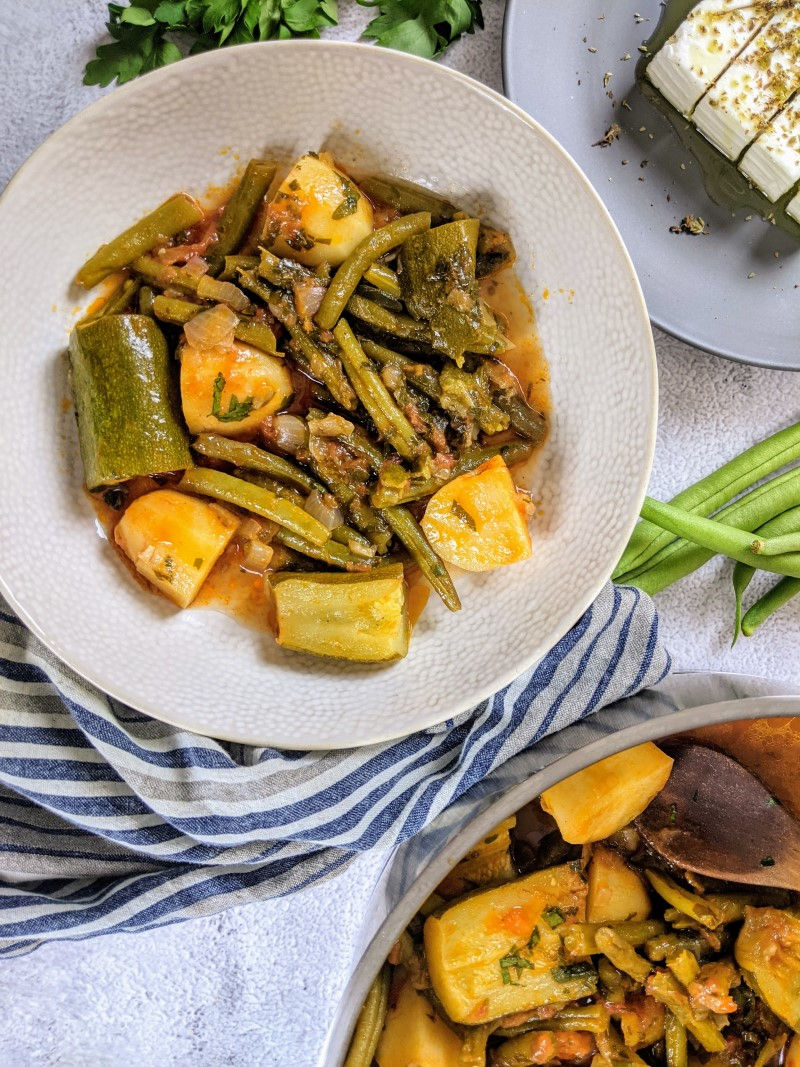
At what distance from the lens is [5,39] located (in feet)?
8.08

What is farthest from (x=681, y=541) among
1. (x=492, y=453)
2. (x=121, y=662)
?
(x=121, y=662)

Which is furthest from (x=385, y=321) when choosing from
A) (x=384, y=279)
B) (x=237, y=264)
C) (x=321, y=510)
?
(x=321, y=510)

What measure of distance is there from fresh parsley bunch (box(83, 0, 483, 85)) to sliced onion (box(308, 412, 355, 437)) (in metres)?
0.97

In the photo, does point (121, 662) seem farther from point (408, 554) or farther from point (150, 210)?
point (150, 210)

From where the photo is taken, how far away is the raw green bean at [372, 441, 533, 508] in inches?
91.5

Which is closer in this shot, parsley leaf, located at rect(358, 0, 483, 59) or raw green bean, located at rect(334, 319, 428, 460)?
raw green bean, located at rect(334, 319, 428, 460)

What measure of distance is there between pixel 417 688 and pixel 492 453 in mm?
629

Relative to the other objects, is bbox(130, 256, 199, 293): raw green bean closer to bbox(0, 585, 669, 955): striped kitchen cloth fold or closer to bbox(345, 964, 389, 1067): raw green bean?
bbox(0, 585, 669, 955): striped kitchen cloth fold

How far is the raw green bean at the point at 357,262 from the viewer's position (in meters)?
2.26

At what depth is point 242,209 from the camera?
2295 millimetres

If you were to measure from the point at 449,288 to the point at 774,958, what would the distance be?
1922 mm

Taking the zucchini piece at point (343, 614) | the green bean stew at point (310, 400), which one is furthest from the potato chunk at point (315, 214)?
the zucchini piece at point (343, 614)

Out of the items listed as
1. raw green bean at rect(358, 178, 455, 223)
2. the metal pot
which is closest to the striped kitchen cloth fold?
the metal pot

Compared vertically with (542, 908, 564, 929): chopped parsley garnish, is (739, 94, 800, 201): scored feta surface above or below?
above
